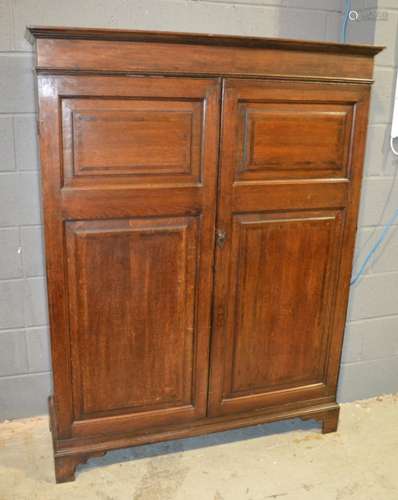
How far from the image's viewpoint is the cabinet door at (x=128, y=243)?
5.10 ft

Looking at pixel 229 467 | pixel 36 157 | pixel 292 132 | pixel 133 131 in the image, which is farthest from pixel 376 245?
pixel 36 157

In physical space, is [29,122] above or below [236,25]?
below

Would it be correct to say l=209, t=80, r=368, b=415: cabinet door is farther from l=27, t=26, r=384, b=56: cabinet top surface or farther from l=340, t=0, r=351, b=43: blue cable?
l=340, t=0, r=351, b=43: blue cable

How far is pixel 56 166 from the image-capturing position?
1.55 meters

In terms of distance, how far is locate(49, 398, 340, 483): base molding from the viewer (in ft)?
5.96

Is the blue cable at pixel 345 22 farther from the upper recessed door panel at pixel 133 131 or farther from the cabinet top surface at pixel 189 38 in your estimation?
the upper recessed door panel at pixel 133 131

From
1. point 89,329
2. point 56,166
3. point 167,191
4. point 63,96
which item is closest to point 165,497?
point 89,329

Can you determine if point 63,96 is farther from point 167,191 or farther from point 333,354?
point 333,354

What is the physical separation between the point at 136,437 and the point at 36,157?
109cm

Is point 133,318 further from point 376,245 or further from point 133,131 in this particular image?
point 376,245

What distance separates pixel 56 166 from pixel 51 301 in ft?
1.40

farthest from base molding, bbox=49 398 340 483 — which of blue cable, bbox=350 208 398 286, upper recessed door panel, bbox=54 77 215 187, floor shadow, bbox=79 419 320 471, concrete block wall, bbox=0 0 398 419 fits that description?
upper recessed door panel, bbox=54 77 215 187

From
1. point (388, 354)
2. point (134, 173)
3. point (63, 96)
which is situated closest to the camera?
point (63, 96)

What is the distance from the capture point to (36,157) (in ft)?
6.43
